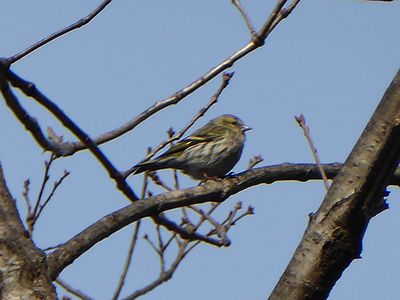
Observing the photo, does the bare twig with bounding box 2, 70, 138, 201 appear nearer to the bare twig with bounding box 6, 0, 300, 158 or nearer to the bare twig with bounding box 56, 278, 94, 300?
the bare twig with bounding box 6, 0, 300, 158

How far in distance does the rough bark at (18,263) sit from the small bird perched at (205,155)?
6605 mm

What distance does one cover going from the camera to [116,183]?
288 cm

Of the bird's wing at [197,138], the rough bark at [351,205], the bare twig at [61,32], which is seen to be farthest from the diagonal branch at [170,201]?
the bird's wing at [197,138]

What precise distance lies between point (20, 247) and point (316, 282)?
1.00 metres

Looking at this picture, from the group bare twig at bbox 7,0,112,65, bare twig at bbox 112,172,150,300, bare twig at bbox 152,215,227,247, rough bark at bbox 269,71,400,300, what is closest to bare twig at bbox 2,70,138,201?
bare twig at bbox 7,0,112,65

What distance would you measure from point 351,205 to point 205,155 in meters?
7.66

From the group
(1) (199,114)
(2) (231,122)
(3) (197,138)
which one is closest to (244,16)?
(1) (199,114)

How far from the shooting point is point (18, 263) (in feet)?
8.87

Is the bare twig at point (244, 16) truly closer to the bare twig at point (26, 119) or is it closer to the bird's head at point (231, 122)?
the bare twig at point (26, 119)

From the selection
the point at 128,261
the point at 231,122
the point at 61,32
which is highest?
the point at 61,32

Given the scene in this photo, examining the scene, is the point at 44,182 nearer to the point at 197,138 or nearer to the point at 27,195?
the point at 27,195

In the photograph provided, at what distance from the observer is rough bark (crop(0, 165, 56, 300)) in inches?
105

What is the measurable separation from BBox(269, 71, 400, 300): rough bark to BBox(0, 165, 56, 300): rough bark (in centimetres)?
78

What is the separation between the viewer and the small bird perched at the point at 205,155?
393 inches
